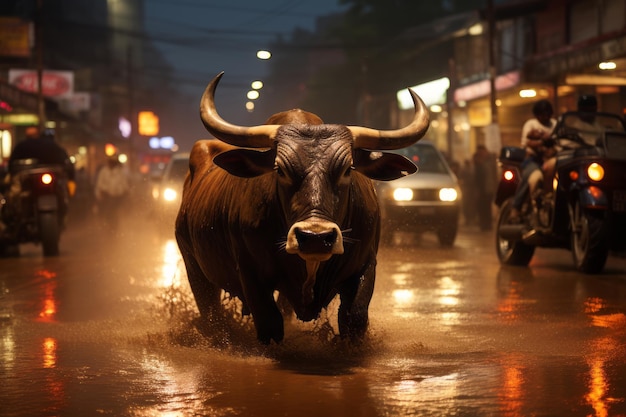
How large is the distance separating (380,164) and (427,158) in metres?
13.2

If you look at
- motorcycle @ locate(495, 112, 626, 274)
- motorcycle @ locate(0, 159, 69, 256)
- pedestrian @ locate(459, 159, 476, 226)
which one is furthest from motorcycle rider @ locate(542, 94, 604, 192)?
pedestrian @ locate(459, 159, 476, 226)

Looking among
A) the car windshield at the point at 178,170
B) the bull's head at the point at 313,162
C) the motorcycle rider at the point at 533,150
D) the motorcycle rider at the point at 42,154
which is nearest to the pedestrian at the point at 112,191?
the car windshield at the point at 178,170

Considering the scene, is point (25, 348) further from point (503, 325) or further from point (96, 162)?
point (96, 162)

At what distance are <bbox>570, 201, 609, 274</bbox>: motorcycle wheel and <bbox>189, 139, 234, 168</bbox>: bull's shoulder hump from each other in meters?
4.57

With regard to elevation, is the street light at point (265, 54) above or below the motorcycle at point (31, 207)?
above

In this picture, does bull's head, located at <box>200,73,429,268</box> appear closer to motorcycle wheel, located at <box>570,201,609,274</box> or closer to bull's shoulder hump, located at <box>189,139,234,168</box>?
bull's shoulder hump, located at <box>189,139,234,168</box>

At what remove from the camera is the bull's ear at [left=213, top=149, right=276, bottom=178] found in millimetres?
7020

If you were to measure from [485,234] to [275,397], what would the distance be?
17792mm

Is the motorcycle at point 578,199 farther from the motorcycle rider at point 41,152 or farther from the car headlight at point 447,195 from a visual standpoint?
the motorcycle rider at point 41,152

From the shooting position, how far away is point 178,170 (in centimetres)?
2391

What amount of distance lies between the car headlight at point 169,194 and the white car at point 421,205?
5309 mm

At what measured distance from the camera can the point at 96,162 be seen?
6612cm

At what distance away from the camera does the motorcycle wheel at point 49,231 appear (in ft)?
52.7

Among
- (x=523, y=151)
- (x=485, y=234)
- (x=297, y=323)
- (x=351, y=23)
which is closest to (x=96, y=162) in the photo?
(x=351, y=23)
